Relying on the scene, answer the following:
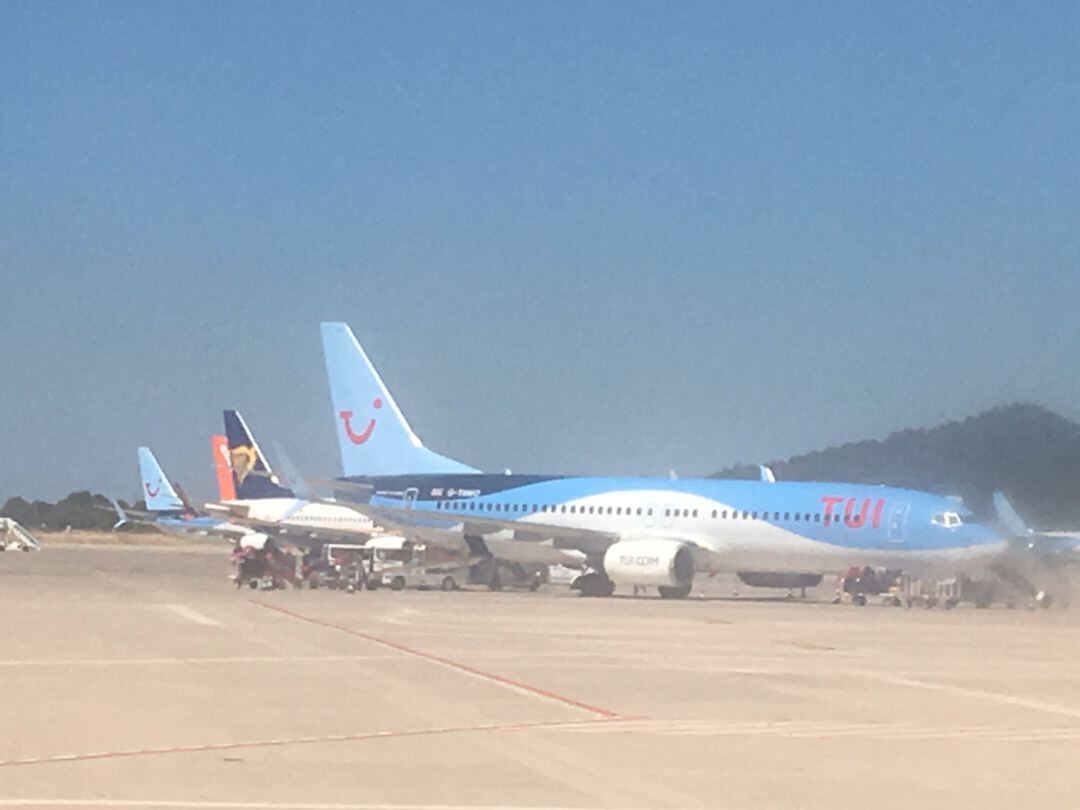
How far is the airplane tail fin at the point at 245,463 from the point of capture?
77.4 m

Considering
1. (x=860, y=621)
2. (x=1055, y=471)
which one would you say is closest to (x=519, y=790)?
(x=860, y=621)

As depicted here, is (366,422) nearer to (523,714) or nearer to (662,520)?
(662,520)

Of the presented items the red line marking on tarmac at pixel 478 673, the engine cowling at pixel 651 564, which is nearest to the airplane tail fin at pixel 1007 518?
the engine cowling at pixel 651 564

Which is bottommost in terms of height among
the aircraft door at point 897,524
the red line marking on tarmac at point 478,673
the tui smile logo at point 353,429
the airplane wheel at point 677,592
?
the red line marking on tarmac at point 478,673

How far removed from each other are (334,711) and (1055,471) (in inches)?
2119

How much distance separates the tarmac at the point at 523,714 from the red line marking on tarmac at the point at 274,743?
0.05 m

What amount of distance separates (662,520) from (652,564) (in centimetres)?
305

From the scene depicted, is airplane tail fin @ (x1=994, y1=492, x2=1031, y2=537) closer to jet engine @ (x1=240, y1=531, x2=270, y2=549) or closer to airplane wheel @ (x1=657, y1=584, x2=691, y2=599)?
airplane wheel @ (x1=657, y1=584, x2=691, y2=599)

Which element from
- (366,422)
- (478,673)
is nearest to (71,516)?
(366,422)

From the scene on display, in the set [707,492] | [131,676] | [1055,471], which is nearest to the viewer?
[131,676]

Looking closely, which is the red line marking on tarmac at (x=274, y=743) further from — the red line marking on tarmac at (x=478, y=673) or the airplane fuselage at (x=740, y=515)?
the airplane fuselage at (x=740, y=515)

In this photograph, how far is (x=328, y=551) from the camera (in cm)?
6153

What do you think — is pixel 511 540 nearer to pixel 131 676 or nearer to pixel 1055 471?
pixel 1055 471

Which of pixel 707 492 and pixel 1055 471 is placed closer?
pixel 707 492
